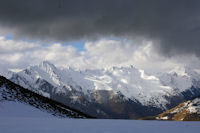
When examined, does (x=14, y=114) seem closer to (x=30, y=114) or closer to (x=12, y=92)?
(x=30, y=114)

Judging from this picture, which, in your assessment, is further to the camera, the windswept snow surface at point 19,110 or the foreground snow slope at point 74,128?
the windswept snow surface at point 19,110

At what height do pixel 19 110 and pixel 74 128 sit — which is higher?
pixel 19 110

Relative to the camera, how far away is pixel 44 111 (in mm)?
65000

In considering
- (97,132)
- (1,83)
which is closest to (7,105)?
(1,83)

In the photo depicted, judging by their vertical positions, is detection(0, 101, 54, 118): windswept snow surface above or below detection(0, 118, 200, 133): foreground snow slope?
above

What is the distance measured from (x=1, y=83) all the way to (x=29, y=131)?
154 ft

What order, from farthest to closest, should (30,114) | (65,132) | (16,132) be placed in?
(30,114) → (65,132) → (16,132)

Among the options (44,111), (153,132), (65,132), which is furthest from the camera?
(44,111)

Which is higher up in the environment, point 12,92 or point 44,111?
point 12,92

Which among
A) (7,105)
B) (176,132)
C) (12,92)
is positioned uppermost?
(12,92)

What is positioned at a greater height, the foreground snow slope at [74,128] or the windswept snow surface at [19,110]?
the windswept snow surface at [19,110]

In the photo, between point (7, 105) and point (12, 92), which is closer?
point (7, 105)

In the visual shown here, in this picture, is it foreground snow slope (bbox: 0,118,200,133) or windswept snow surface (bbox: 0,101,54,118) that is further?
windswept snow surface (bbox: 0,101,54,118)

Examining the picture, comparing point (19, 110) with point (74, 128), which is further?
point (19, 110)
